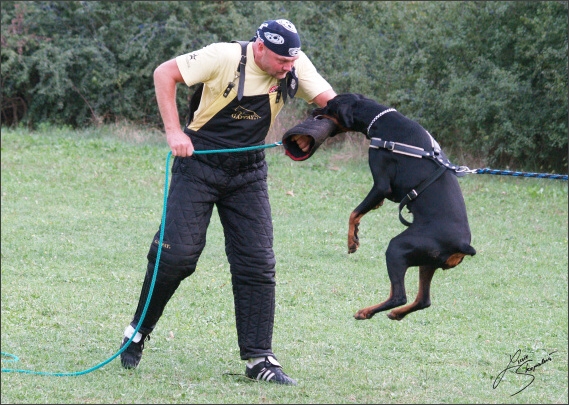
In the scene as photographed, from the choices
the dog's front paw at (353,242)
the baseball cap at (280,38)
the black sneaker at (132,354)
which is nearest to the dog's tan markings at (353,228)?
the dog's front paw at (353,242)

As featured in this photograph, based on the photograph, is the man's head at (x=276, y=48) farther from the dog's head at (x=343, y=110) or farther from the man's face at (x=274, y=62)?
the dog's head at (x=343, y=110)

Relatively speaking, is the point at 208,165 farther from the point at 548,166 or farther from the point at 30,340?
the point at 548,166

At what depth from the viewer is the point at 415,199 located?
455 cm

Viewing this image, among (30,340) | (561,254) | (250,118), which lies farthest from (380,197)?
(561,254)

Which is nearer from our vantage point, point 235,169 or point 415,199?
point 415,199

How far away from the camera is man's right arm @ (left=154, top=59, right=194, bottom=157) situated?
4770mm

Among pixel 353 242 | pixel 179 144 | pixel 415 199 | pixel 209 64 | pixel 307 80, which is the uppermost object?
pixel 209 64

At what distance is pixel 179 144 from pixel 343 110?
96 cm

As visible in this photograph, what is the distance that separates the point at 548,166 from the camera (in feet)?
A: 47.5

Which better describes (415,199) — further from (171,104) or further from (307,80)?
(171,104)

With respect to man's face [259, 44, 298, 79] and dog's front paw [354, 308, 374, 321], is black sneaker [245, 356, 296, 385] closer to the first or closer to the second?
dog's front paw [354, 308, 374, 321]

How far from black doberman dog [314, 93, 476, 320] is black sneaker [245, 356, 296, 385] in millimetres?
717

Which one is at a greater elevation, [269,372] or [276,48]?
[276,48]
